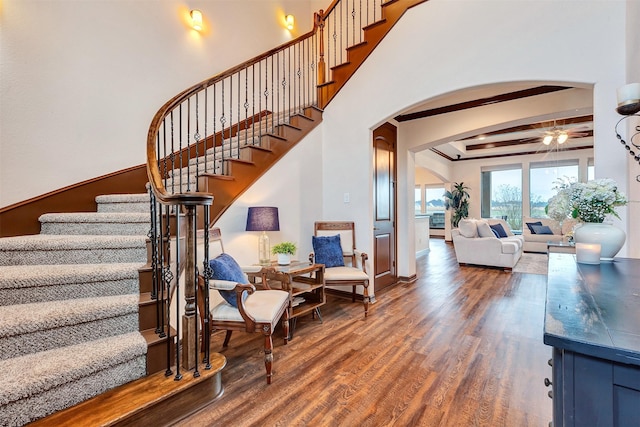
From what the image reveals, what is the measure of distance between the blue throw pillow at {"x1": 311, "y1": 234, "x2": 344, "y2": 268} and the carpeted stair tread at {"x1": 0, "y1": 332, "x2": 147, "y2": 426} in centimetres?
218

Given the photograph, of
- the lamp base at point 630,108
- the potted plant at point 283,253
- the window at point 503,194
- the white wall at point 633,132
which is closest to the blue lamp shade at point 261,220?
the potted plant at point 283,253

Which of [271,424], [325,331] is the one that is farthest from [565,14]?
[271,424]

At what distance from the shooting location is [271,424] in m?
1.62

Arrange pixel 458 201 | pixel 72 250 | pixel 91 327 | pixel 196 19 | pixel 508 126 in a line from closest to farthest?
pixel 91 327 → pixel 72 250 → pixel 196 19 → pixel 508 126 → pixel 458 201

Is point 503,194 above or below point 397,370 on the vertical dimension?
above

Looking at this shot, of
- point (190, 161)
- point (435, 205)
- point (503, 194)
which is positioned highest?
point (190, 161)

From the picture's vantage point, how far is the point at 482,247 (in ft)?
18.9

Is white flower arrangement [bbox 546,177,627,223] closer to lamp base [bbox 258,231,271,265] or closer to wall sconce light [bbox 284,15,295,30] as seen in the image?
lamp base [bbox 258,231,271,265]

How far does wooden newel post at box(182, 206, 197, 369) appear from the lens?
5.30 feet

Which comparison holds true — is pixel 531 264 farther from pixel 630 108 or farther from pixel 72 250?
pixel 72 250

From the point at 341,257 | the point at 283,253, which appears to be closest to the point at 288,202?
the point at 283,253

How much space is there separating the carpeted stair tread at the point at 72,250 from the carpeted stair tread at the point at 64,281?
0.07 m

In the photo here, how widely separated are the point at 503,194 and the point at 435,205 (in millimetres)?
2391

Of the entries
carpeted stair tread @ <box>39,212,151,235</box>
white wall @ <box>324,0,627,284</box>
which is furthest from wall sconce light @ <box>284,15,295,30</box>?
carpeted stair tread @ <box>39,212,151,235</box>
